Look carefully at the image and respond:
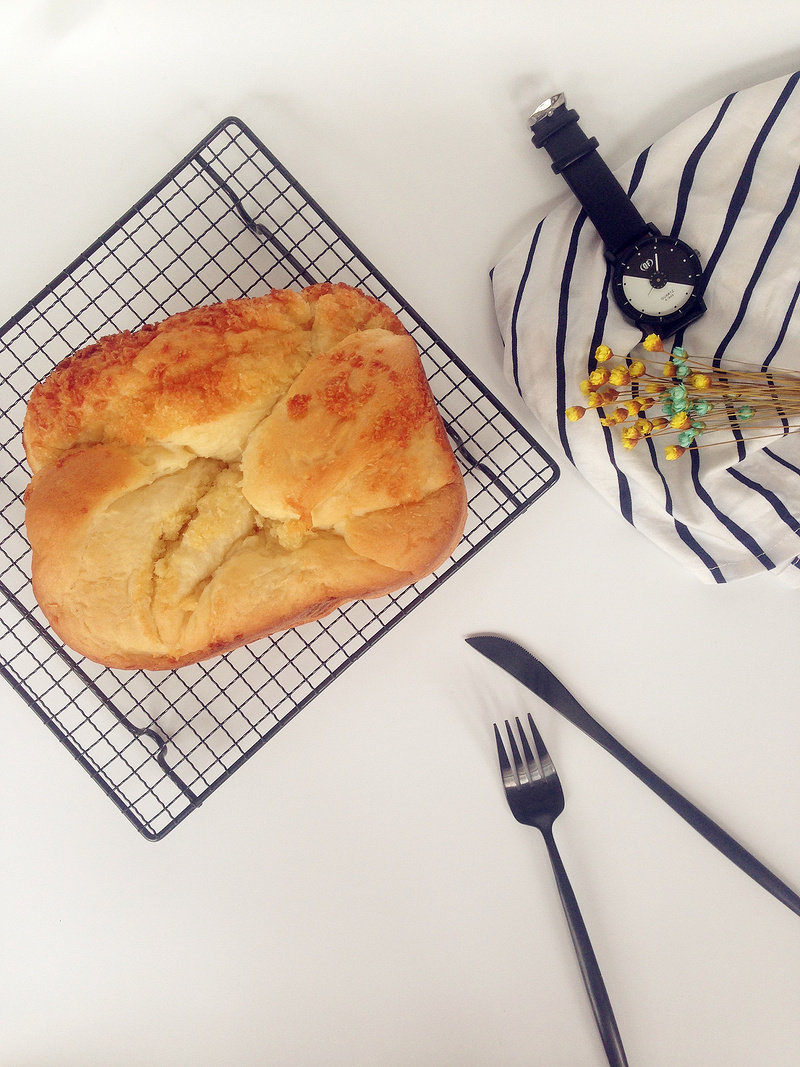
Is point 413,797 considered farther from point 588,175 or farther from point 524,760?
point 588,175

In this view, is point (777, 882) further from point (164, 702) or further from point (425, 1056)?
point (164, 702)

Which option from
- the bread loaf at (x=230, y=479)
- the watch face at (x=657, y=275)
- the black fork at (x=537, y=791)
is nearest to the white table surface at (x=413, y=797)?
the black fork at (x=537, y=791)

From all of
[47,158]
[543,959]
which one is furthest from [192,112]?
[543,959]

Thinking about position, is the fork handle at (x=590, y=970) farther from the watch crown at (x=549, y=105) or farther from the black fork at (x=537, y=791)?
the watch crown at (x=549, y=105)

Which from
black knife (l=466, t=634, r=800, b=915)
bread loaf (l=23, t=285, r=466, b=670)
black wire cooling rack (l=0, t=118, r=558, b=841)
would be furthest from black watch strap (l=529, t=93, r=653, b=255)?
black knife (l=466, t=634, r=800, b=915)

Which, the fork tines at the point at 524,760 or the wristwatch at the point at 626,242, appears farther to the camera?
the fork tines at the point at 524,760

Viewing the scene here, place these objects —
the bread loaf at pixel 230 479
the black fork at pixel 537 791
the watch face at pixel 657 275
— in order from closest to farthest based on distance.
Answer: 1. the bread loaf at pixel 230 479
2. the watch face at pixel 657 275
3. the black fork at pixel 537 791

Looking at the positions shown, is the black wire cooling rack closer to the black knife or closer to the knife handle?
the black knife
